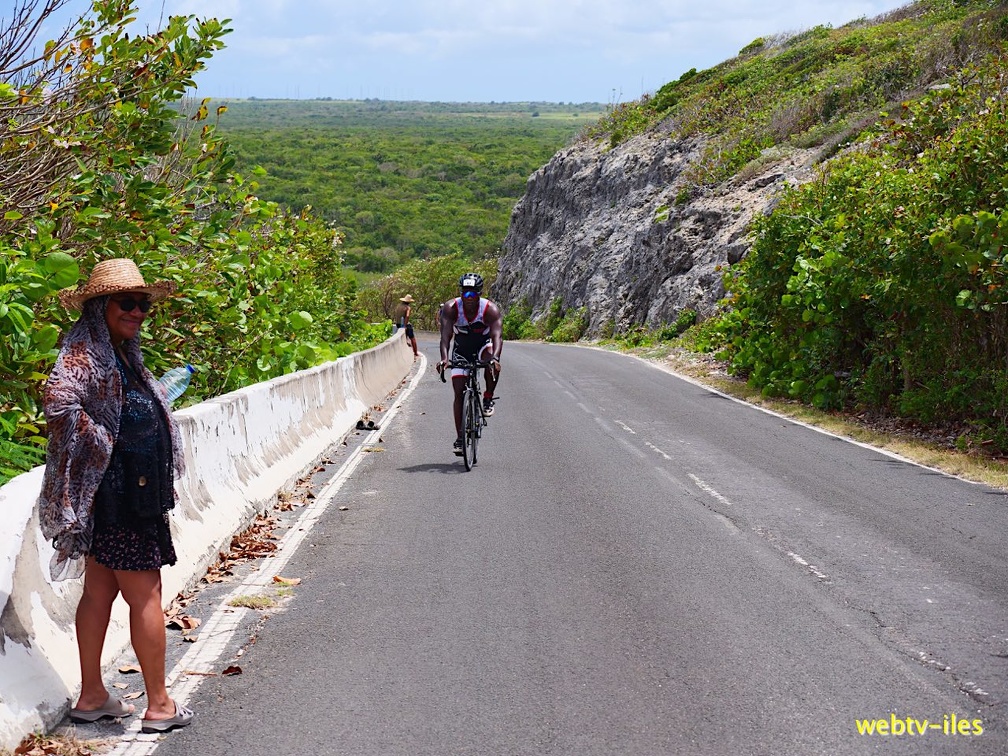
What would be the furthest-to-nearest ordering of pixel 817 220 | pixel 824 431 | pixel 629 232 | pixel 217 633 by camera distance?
pixel 629 232 < pixel 817 220 < pixel 824 431 < pixel 217 633

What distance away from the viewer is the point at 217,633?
6371 mm

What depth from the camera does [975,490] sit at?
11445 mm

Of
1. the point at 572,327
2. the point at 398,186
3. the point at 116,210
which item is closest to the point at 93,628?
the point at 116,210

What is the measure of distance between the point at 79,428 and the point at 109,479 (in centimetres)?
31

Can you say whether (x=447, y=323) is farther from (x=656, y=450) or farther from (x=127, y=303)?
(x=127, y=303)

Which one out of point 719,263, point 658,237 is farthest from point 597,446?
point 658,237

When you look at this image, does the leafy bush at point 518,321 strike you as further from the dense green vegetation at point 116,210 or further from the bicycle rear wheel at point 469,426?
the bicycle rear wheel at point 469,426

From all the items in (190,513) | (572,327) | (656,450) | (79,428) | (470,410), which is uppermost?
(79,428)

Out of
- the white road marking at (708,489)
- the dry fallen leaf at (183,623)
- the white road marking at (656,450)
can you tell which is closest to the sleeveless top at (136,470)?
the dry fallen leaf at (183,623)

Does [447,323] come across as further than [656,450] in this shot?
No

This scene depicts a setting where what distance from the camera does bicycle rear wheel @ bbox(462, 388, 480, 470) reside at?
1243cm

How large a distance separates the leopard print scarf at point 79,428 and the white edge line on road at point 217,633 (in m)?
0.85

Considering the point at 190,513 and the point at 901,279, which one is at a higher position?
the point at 901,279

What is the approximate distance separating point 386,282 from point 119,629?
229 ft
